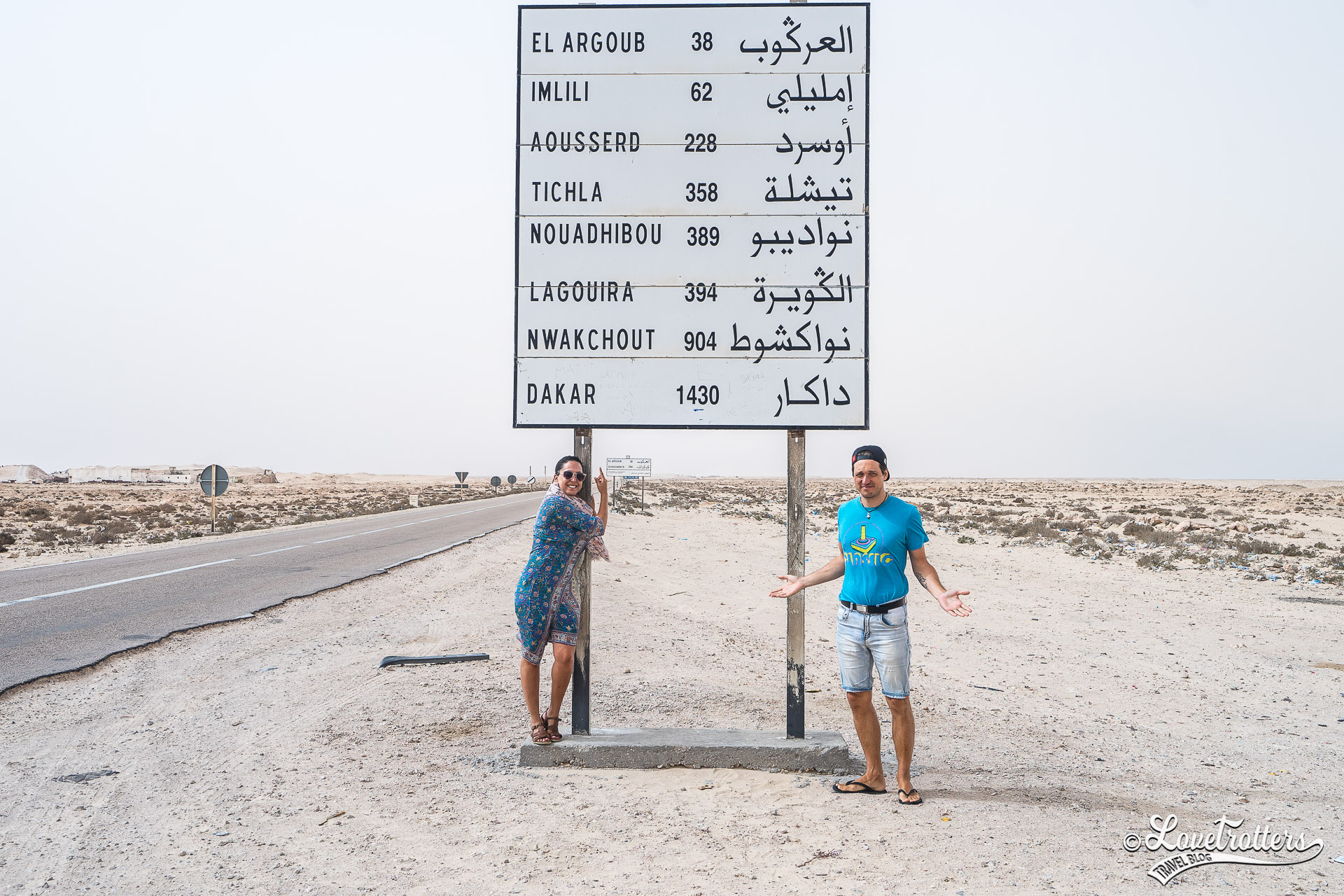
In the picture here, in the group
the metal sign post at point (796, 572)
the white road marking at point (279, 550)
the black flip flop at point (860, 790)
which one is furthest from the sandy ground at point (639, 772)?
the white road marking at point (279, 550)

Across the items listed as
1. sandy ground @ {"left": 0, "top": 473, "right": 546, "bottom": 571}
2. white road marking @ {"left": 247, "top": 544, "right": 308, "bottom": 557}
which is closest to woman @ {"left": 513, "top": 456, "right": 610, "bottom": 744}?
white road marking @ {"left": 247, "top": 544, "right": 308, "bottom": 557}

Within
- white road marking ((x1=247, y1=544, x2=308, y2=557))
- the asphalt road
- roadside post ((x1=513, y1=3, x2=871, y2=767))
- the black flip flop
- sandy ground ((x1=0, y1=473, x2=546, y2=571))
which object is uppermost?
roadside post ((x1=513, y1=3, x2=871, y2=767))

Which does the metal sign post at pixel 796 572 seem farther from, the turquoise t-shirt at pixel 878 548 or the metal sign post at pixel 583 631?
the metal sign post at pixel 583 631

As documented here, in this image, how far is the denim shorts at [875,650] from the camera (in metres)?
4.39

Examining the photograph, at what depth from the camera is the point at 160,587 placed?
13.0 meters

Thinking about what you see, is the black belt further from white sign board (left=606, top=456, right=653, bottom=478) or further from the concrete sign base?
white sign board (left=606, top=456, right=653, bottom=478)

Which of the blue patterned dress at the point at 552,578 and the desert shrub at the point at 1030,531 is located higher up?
the blue patterned dress at the point at 552,578

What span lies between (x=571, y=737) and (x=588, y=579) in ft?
3.38

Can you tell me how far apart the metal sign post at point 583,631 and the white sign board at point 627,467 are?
22.6m

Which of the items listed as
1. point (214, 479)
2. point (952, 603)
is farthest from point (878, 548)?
point (214, 479)

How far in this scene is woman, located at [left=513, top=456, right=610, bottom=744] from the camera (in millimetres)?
5129

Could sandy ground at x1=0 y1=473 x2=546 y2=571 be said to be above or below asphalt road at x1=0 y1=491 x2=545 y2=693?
below

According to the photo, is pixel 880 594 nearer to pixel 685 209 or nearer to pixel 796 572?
pixel 796 572

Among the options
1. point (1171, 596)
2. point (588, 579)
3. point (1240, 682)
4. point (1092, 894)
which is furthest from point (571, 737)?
point (1171, 596)
